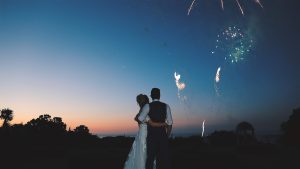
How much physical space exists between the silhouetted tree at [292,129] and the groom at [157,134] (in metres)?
27.2

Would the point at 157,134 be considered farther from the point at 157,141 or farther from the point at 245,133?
the point at 245,133

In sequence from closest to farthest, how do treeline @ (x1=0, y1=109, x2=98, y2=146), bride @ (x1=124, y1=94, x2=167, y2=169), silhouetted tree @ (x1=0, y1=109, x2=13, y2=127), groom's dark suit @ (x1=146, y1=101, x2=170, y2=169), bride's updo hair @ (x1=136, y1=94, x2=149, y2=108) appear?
groom's dark suit @ (x1=146, y1=101, x2=170, y2=169) → bride's updo hair @ (x1=136, y1=94, x2=149, y2=108) → bride @ (x1=124, y1=94, x2=167, y2=169) → treeline @ (x1=0, y1=109, x2=98, y2=146) → silhouetted tree @ (x1=0, y1=109, x2=13, y2=127)

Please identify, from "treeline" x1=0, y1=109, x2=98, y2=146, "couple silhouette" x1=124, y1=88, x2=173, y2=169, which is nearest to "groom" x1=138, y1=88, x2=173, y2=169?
"couple silhouette" x1=124, y1=88, x2=173, y2=169

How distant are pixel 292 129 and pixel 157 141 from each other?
28.4 meters

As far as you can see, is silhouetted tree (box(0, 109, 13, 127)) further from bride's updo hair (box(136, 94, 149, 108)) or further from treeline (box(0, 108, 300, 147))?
bride's updo hair (box(136, 94, 149, 108))

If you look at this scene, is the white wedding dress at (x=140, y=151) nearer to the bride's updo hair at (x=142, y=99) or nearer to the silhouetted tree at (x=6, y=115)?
the bride's updo hair at (x=142, y=99)

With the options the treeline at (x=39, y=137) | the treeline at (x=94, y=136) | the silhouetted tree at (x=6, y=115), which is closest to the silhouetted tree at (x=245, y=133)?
the treeline at (x=94, y=136)

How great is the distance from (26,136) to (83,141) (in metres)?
5.71

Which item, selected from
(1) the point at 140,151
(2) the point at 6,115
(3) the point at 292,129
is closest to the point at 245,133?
(3) the point at 292,129

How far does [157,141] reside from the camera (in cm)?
768

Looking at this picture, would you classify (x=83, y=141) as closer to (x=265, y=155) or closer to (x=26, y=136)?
(x=26, y=136)

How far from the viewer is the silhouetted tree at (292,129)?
31.8 m

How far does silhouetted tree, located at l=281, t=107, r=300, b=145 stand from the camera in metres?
31.8

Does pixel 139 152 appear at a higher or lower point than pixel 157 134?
lower
